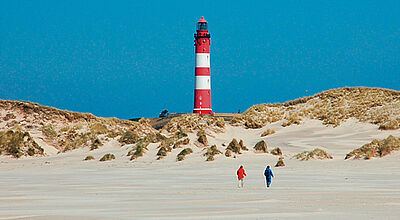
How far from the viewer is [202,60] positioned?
5341cm

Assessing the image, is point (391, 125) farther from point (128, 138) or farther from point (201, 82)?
point (201, 82)

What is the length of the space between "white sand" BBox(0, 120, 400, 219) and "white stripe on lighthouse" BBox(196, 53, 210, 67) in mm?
21849

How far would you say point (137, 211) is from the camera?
37.4 feet

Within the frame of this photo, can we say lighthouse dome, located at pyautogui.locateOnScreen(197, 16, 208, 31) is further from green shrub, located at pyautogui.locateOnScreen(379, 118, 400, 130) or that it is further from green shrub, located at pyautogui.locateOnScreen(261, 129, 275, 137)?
green shrub, located at pyautogui.locateOnScreen(379, 118, 400, 130)

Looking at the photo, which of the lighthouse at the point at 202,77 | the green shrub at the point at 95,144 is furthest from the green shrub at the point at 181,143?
the lighthouse at the point at 202,77

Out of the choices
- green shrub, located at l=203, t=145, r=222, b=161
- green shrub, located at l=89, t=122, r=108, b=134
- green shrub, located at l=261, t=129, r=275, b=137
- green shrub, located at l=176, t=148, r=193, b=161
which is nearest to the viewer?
green shrub, located at l=203, t=145, r=222, b=161

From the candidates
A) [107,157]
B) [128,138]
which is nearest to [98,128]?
[128,138]

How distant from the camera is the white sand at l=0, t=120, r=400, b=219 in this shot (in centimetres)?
1115

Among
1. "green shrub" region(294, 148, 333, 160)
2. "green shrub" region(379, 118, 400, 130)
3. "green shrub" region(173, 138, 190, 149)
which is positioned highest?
"green shrub" region(379, 118, 400, 130)

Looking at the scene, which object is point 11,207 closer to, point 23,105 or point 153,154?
point 153,154

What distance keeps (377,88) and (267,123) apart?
792 cm

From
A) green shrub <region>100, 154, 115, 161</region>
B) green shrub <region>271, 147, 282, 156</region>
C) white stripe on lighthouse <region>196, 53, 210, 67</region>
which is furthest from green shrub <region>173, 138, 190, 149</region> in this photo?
white stripe on lighthouse <region>196, 53, 210, 67</region>

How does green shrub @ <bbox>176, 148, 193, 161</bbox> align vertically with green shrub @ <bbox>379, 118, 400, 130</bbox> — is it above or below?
below

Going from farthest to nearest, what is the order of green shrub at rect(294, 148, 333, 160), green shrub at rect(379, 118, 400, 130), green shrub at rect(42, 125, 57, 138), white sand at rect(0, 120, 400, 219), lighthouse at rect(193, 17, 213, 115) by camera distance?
lighthouse at rect(193, 17, 213, 115) → green shrub at rect(42, 125, 57, 138) → green shrub at rect(379, 118, 400, 130) → green shrub at rect(294, 148, 333, 160) → white sand at rect(0, 120, 400, 219)
